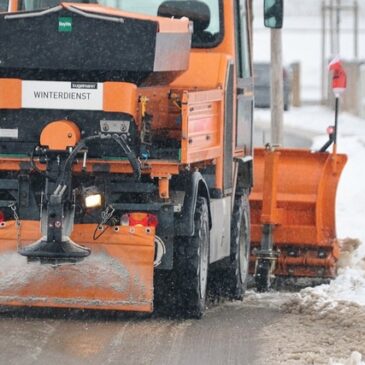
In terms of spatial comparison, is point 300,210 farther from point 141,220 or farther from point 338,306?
point 141,220

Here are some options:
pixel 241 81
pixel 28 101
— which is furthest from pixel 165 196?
pixel 241 81

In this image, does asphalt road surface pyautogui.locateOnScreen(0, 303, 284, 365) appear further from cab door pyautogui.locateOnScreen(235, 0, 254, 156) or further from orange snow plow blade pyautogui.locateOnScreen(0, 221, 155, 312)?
cab door pyautogui.locateOnScreen(235, 0, 254, 156)

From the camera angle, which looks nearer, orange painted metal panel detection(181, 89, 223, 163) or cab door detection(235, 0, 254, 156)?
orange painted metal panel detection(181, 89, 223, 163)

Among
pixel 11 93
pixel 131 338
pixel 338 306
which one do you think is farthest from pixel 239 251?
pixel 11 93

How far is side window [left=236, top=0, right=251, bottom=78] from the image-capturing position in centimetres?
1118

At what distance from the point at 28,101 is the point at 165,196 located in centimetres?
112

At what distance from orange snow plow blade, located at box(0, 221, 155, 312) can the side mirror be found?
2.99m

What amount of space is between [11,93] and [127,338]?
1.82m

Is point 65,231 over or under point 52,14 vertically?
under

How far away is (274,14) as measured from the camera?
438 inches

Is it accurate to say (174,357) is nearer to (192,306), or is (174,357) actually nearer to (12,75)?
(192,306)

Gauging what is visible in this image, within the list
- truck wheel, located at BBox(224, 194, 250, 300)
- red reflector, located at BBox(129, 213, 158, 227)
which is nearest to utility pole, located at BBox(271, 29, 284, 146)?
truck wheel, located at BBox(224, 194, 250, 300)

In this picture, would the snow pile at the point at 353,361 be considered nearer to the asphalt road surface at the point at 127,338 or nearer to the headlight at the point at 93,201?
the asphalt road surface at the point at 127,338

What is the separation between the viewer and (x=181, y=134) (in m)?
9.18
